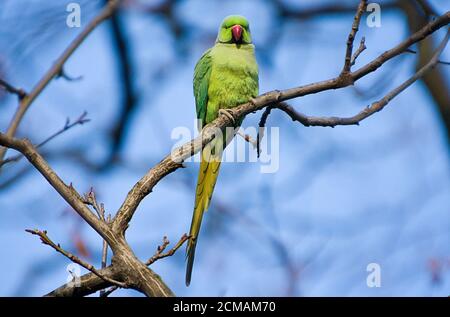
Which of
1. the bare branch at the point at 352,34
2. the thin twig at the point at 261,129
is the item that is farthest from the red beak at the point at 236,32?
the bare branch at the point at 352,34

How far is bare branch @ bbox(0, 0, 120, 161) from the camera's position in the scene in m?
3.25

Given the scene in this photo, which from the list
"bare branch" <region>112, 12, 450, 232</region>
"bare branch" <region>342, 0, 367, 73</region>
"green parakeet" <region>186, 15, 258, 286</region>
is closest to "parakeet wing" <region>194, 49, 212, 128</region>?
"green parakeet" <region>186, 15, 258, 286</region>

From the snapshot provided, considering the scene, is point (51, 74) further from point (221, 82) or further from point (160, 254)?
point (160, 254)

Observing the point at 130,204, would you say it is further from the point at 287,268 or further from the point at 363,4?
the point at 287,268

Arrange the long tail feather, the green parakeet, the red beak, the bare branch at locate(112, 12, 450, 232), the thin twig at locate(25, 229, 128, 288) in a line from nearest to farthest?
the thin twig at locate(25, 229, 128, 288)
the bare branch at locate(112, 12, 450, 232)
the long tail feather
the green parakeet
the red beak

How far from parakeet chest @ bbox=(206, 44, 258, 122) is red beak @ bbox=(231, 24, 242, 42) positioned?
0.50ft

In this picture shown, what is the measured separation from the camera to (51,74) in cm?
368

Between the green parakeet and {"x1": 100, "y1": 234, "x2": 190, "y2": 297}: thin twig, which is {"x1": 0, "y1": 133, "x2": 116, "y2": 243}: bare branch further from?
the green parakeet

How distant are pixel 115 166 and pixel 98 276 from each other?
4408mm

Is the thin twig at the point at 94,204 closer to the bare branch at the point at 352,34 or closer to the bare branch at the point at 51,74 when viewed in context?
the bare branch at the point at 51,74

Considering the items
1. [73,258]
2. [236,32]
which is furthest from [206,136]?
[236,32]

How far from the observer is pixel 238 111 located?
11.6 ft
